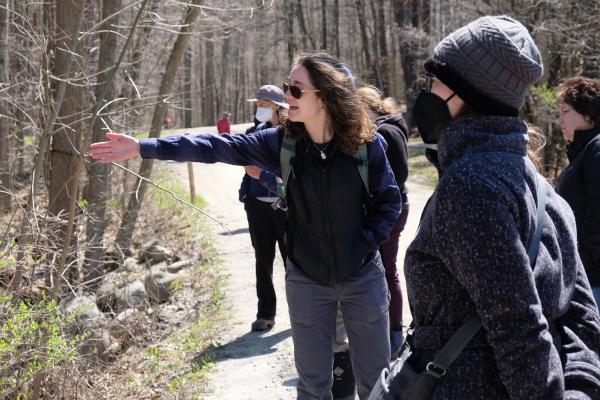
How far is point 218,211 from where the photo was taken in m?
16.4

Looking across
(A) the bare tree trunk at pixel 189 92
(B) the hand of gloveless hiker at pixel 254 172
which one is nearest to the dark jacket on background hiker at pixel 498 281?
(B) the hand of gloveless hiker at pixel 254 172

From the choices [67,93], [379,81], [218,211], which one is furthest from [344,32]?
[67,93]

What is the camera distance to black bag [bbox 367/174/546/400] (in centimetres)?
201

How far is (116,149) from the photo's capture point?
3717 mm

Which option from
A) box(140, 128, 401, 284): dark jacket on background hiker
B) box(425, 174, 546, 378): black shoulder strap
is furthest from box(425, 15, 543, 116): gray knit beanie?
box(140, 128, 401, 284): dark jacket on background hiker

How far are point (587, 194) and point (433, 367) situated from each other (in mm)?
2727

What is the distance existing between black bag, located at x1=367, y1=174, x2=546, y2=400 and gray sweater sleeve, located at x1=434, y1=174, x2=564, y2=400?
67mm

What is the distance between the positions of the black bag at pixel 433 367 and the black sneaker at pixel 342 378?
8.71 ft

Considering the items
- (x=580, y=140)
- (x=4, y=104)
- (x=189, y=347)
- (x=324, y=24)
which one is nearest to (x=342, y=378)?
(x=580, y=140)

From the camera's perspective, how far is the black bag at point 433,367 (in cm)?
201

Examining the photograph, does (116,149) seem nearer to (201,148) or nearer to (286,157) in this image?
(201,148)

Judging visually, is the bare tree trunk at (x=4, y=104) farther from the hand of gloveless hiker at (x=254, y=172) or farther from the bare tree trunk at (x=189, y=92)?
the hand of gloveless hiker at (x=254, y=172)

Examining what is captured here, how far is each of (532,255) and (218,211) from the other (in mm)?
→ 14572

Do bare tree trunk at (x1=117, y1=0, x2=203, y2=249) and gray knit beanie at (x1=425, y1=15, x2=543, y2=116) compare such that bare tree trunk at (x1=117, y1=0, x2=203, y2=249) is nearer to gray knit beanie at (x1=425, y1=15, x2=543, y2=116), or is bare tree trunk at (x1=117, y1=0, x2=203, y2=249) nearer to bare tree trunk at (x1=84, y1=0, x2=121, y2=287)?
bare tree trunk at (x1=84, y1=0, x2=121, y2=287)
